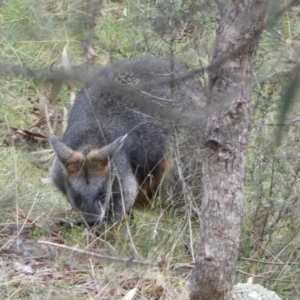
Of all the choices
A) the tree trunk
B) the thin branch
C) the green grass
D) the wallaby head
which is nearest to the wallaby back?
the wallaby head

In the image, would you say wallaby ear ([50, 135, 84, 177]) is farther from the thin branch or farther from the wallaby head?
the thin branch

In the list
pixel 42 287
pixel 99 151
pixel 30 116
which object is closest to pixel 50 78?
pixel 42 287

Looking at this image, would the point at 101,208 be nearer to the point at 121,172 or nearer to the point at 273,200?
the point at 121,172

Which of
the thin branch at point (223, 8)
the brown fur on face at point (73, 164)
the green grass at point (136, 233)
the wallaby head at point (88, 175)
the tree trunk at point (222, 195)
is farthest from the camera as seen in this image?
the brown fur on face at point (73, 164)

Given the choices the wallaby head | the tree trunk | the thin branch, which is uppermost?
the thin branch

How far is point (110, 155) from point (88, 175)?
0.64ft

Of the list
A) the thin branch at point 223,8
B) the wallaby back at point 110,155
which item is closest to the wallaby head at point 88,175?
the wallaby back at point 110,155

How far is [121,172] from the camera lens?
18.1 ft

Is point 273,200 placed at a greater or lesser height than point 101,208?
greater

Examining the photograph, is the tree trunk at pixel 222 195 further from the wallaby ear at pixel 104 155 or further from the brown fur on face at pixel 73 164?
the brown fur on face at pixel 73 164

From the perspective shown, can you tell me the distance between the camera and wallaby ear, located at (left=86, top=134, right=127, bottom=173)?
5.34 metres

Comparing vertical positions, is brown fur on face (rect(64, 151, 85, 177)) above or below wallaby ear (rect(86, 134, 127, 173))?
below

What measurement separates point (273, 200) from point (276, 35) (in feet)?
9.49

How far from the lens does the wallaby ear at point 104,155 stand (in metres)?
5.34
